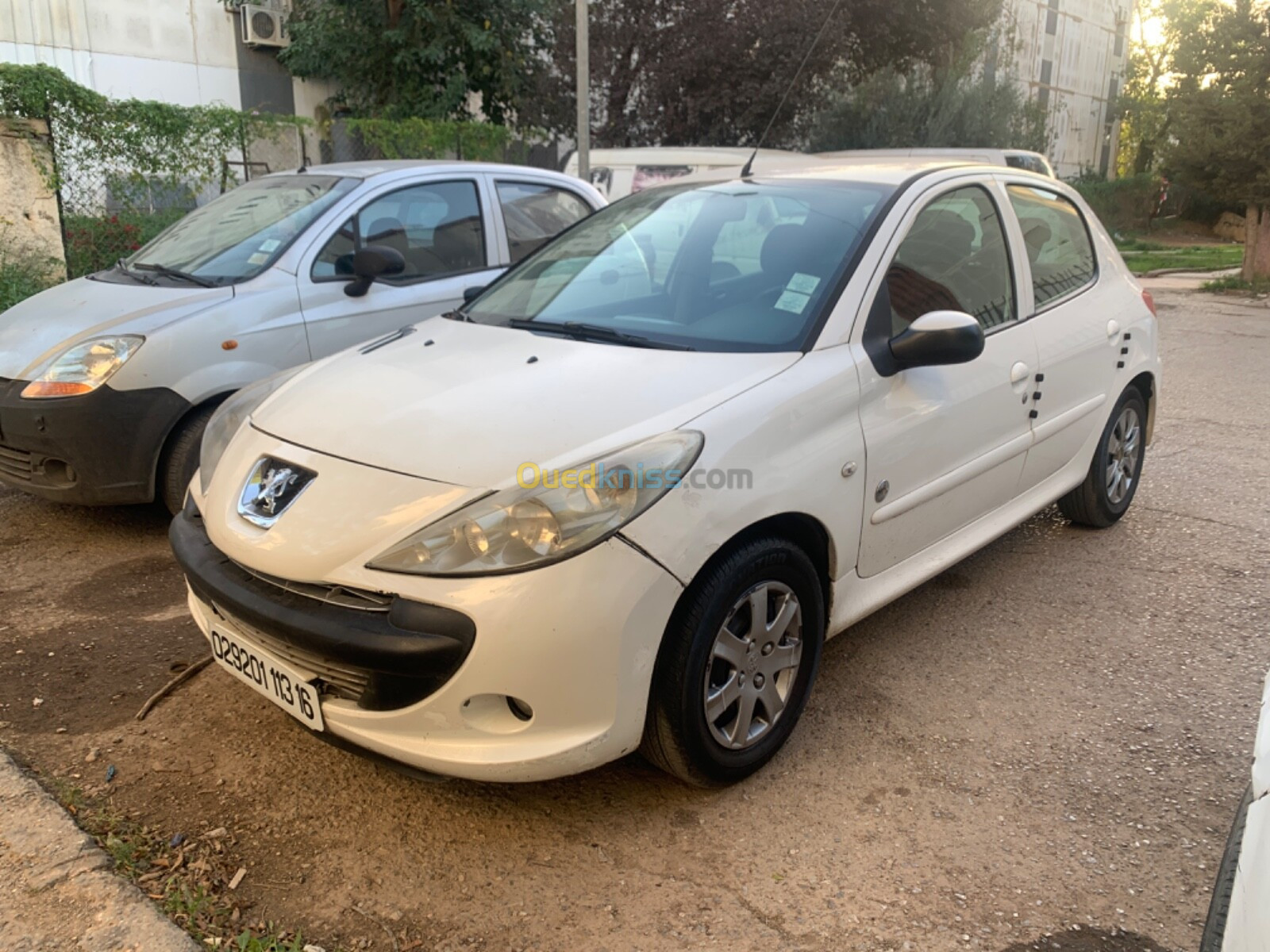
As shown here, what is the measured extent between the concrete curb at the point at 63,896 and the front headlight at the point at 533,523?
921 millimetres

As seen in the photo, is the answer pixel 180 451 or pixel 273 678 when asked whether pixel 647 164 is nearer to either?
pixel 180 451

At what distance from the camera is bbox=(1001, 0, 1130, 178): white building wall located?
92.2 ft

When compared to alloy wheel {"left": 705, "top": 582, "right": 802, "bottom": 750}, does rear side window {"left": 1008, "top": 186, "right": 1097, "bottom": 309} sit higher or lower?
higher

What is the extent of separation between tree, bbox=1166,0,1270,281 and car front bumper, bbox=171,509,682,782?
15331mm

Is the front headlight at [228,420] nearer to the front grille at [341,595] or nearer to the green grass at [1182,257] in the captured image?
the front grille at [341,595]

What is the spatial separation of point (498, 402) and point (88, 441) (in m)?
2.40

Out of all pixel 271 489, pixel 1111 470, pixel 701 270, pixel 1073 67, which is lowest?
pixel 1111 470

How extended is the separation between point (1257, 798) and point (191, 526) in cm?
266

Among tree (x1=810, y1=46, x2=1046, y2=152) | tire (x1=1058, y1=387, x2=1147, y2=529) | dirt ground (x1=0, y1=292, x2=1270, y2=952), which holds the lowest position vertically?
dirt ground (x1=0, y1=292, x2=1270, y2=952)

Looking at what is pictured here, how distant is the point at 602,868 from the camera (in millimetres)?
2547

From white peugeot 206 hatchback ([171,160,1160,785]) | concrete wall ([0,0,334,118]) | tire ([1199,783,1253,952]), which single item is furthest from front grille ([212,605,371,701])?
concrete wall ([0,0,334,118])

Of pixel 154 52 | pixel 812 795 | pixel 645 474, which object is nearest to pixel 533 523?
pixel 645 474

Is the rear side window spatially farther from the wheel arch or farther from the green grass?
the green grass

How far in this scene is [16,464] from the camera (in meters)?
4.42
